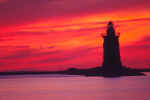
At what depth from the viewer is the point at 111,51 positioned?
42844 mm

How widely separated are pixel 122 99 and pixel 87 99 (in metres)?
2.68

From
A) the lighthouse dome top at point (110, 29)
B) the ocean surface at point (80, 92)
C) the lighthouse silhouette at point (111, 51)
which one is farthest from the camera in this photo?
the lighthouse dome top at point (110, 29)

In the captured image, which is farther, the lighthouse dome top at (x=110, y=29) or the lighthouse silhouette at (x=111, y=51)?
the lighthouse dome top at (x=110, y=29)

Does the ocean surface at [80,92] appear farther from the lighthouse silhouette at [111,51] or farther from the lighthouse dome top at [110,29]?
the lighthouse dome top at [110,29]

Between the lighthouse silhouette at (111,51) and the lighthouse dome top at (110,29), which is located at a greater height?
the lighthouse dome top at (110,29)

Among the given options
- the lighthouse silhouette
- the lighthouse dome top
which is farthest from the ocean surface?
the lighthouse dome top

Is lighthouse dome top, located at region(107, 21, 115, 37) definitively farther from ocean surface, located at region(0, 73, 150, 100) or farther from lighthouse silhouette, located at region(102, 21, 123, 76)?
A: ocean surface, located at region(0, 73, 150, 100)

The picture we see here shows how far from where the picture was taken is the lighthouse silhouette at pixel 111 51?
42.9 meters

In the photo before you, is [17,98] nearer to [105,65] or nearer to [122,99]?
[122,99]

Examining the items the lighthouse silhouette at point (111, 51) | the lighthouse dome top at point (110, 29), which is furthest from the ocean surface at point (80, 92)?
the lighthouse dome top at point (110, 29)

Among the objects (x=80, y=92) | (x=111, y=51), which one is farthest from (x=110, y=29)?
(x=80, y=92)

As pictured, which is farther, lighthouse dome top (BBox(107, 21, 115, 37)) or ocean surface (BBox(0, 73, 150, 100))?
lighthouse dome top (BBox(107, 21, 115, 37))

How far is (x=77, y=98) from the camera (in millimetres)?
29750

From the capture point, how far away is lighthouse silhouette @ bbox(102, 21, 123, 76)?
42.9 metres
